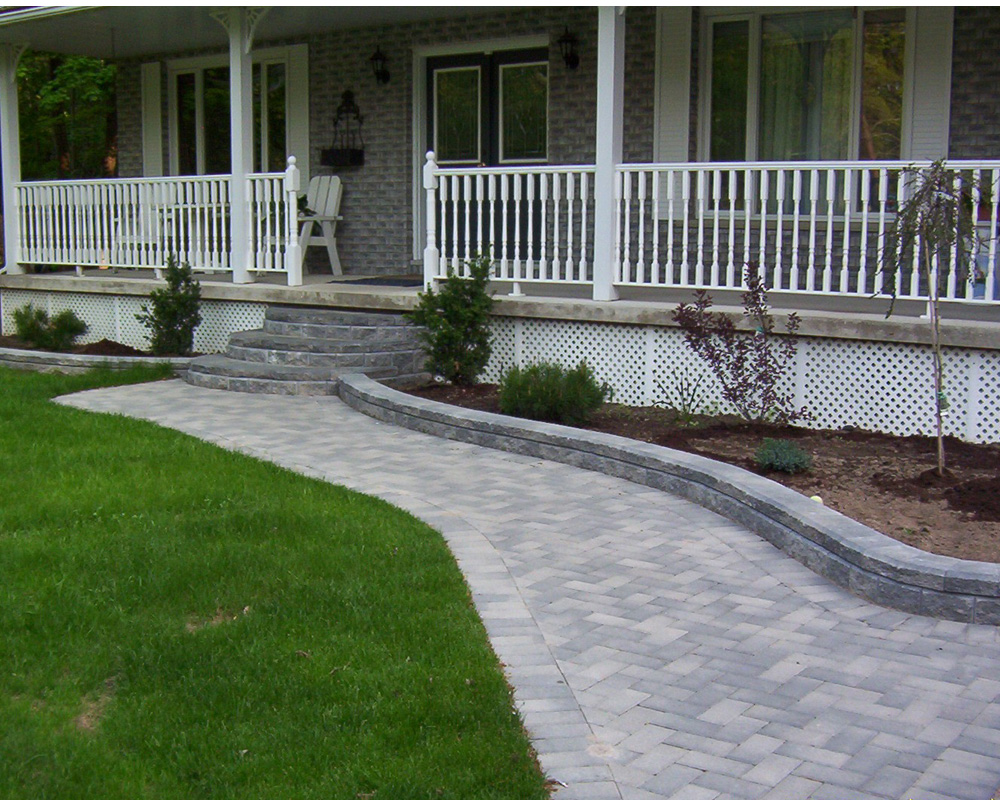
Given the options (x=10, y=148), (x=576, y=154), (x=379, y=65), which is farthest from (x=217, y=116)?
(x=576, y=154)

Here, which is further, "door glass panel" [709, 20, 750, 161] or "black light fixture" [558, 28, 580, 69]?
"black light fixture" [558, 28, 580, 69]

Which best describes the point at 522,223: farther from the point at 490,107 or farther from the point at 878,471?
the point at 878,471

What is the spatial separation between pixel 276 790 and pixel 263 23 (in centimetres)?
1112

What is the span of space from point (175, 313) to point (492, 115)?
13.2 feet

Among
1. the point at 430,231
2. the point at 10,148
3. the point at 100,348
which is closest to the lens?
the point at 430,231

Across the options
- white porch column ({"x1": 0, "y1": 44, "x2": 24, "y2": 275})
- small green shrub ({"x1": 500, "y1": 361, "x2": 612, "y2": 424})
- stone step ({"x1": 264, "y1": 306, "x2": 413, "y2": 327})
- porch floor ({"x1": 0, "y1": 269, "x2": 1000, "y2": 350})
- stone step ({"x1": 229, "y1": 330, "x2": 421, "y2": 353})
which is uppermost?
white porch column ({"x1": 0, "y1": 44, "x2": 24, "y2": 275})

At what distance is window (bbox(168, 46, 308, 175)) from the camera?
14.0 m

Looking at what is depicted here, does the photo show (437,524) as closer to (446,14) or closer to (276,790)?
(276,790)

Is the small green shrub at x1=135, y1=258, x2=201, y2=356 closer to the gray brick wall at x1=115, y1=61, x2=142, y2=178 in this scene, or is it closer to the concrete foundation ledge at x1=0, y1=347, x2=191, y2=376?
the concrete foundation ledge at x1=0, y1=347, x2=191, y2=376

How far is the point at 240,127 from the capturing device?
11.7 m

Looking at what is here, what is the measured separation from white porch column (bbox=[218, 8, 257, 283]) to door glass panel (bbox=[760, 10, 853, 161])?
16.9 ft

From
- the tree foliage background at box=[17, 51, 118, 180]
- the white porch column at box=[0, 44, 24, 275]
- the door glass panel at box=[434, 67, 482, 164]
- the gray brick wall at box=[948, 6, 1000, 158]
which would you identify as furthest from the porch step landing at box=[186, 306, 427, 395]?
the tree foliage background at box=[17, 51, 118, 180]

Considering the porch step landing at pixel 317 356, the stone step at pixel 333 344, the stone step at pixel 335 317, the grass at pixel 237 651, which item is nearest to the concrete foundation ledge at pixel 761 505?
the porch step landing at pixel 317 356

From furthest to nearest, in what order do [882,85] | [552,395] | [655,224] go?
[882,85]
[655,224]
[552,395]
